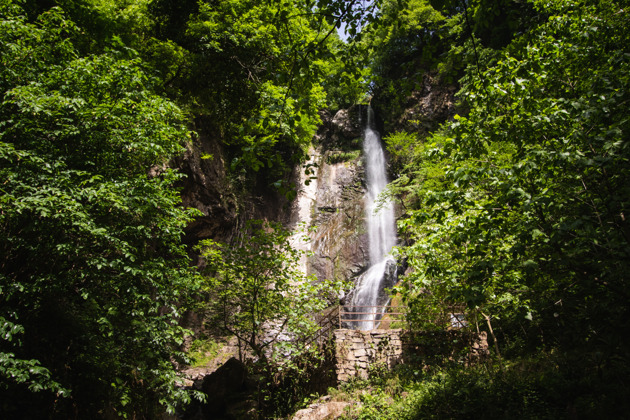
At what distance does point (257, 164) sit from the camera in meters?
2.64

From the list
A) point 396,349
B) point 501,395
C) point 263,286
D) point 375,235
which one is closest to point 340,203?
point 375,235

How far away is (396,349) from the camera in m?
9.20

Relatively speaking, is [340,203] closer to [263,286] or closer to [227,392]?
[227,392]

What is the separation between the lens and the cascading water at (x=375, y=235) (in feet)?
50.3

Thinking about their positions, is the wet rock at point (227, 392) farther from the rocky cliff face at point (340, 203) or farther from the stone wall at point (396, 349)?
the rocky cliff face at point (340, 203)

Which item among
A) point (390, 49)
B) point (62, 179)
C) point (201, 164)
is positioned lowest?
point (62, 179)

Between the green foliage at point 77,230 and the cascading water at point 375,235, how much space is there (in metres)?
8.01

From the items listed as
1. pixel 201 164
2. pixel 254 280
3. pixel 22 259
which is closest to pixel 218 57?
pixel 201 164

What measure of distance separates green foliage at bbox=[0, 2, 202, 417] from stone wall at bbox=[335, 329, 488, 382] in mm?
5552

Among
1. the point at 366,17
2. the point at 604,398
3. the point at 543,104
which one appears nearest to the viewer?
the point at 366,17

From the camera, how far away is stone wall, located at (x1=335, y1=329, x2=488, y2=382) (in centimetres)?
808

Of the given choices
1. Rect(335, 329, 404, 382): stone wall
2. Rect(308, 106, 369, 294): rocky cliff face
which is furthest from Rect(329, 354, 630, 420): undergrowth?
Rect(308, 106, 369, 294): rocky cliff face

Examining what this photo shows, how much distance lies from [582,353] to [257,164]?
3076 millimetres

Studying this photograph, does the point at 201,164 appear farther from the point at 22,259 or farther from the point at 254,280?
the point at 22,259
